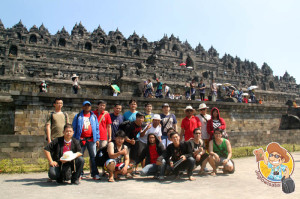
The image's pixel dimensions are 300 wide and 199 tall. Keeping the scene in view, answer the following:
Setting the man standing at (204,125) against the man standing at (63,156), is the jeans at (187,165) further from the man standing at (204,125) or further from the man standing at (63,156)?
the man standing at (63,156)

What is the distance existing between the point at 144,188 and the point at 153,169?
925 mm

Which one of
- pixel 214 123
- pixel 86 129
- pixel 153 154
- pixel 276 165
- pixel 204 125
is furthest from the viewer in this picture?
pixel 204 125

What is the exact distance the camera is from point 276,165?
17.1 feet

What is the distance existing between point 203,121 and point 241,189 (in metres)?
3.07

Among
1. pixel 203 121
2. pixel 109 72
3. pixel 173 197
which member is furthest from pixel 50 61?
pixel 173 197

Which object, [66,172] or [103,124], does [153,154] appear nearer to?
[103,124]

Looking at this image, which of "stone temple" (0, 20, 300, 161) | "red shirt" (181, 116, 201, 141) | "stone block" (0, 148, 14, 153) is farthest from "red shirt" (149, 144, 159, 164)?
"stone block" (0, 148, 14, 153)

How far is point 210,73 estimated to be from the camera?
1699 inches

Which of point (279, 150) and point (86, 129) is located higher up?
point (86, 129)

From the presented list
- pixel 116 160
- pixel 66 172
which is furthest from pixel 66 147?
pixel 116 160

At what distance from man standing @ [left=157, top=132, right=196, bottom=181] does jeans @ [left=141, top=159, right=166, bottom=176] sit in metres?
0.17

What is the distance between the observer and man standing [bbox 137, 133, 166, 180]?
621 centimetres

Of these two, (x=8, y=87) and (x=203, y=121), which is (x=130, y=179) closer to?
(x=203, y=121)

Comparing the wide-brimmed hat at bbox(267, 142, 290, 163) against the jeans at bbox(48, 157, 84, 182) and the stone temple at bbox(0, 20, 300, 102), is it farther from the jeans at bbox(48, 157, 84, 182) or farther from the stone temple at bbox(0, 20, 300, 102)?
the stone temple at bbox(0, 20, 300, 102)
